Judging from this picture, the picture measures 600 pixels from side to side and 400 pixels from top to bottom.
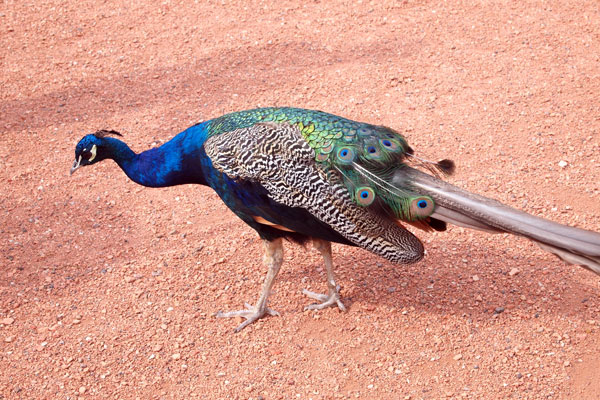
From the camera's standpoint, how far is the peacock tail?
416cm

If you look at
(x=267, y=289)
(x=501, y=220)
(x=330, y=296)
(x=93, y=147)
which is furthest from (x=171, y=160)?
(x=501, y=220)

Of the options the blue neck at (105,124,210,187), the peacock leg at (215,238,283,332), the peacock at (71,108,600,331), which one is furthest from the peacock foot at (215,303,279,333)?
the blue neck at (105,124,210,187)

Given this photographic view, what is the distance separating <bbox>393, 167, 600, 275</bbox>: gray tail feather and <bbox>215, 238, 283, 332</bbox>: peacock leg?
3.75 ft

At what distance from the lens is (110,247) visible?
573cm

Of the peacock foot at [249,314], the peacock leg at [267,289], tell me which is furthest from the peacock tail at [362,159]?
the peacock foot at [249,314]

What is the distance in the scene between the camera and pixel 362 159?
4.20 meters

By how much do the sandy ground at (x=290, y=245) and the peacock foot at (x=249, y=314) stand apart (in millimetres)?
57

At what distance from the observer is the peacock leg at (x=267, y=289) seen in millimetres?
4840

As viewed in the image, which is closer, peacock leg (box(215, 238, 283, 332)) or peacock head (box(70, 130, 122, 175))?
peacock leg (box(215, 238, 283, 332))

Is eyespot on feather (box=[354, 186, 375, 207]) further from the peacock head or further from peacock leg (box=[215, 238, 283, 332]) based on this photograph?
the peacock head

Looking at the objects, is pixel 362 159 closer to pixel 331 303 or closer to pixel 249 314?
pixel 331 303

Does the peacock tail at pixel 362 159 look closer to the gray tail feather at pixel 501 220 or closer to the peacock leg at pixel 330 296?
the gray tail feather at pixel 501 220

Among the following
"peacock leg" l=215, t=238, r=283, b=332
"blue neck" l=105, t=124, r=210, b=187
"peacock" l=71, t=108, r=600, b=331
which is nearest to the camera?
"peacock" l=71, t=108, r=600, b=331

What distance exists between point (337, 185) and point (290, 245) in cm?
170
